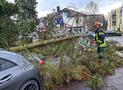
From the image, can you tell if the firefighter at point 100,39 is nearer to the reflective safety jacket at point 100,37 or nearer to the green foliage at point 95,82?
the reflective safety jacket at point 100,37

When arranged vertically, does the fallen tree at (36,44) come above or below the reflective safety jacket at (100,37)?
above

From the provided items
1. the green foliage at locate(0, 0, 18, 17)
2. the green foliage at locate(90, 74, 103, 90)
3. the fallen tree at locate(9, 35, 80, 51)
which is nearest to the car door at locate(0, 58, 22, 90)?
the fallen tree at locate(9, 35, 80, 51)

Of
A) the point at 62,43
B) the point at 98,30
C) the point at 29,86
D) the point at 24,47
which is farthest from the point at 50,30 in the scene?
the point at 29,86

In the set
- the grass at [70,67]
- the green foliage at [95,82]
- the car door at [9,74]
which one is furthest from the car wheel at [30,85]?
the green foliage at [95,82]

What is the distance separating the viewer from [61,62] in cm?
1005

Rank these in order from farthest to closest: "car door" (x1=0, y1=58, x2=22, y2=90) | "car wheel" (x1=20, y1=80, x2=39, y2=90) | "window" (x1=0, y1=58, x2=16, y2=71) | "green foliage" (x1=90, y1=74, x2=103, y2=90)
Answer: "green foliage" (x1=90, y1=74, x2=103, y2=90) < "car wheel" (x1=20, y1=80, x2=39, y2=90) < "window" (x1=0, y1=58, x2=16, y2=71) < "car door" (x1=0, y1=58, x2=22, y2=90)

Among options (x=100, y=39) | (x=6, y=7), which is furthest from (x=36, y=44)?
(x=6, y=7)

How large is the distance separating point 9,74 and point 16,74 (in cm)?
19

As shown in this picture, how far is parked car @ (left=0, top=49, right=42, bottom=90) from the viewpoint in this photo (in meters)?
5.89

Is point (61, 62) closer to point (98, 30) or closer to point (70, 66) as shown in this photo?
point (70, 66)

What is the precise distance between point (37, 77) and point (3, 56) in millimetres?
981

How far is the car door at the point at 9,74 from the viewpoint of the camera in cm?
580

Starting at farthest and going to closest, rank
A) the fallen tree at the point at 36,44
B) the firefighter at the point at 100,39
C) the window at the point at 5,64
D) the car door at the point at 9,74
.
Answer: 1. the firefighter at the point at 100,39
2. the fallen tree at the point at 36,44
3. the window at the point at 5,64
4. the car door at the point at 9,74

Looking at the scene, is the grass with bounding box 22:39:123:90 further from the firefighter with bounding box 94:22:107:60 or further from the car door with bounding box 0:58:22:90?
the car door with bounding box 0:58:22:90
